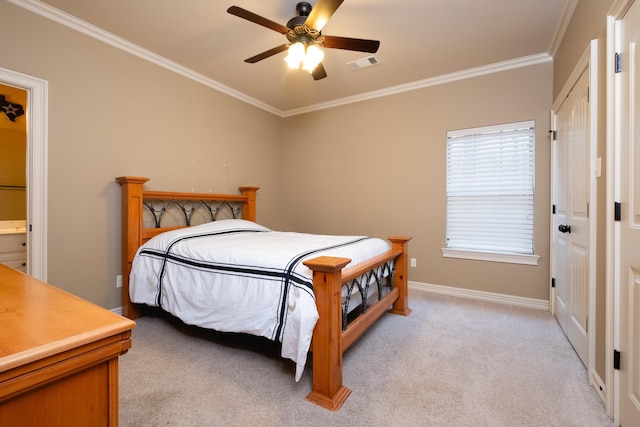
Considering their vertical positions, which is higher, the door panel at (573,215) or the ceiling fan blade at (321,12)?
the ceiling fan blade at (321,12)

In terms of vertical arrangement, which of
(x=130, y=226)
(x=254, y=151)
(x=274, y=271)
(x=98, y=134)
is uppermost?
(x=254, y=151)

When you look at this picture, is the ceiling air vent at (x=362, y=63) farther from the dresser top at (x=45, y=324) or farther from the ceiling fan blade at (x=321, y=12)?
the dresser top at (x=45, y=324)

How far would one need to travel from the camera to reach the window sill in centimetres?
322

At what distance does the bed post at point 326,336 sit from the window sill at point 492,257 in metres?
2.44

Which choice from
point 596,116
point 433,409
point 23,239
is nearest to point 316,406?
point 433,409

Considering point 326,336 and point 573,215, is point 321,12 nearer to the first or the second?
point 326,336

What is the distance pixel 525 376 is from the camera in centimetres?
193

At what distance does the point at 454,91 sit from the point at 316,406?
3.60 meters

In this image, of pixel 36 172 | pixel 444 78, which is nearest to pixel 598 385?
pixel 444 78

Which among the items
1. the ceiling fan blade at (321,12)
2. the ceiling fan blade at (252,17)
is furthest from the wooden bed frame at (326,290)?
the ceiling fan blade at (252,17)

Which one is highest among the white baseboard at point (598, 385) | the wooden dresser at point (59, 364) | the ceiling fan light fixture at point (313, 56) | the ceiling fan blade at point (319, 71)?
the ceiling fan blade at point (319, 71)

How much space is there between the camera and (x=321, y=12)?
6.24ft

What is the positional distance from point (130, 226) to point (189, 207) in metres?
0.82

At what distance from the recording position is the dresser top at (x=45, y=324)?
0.60 metres
